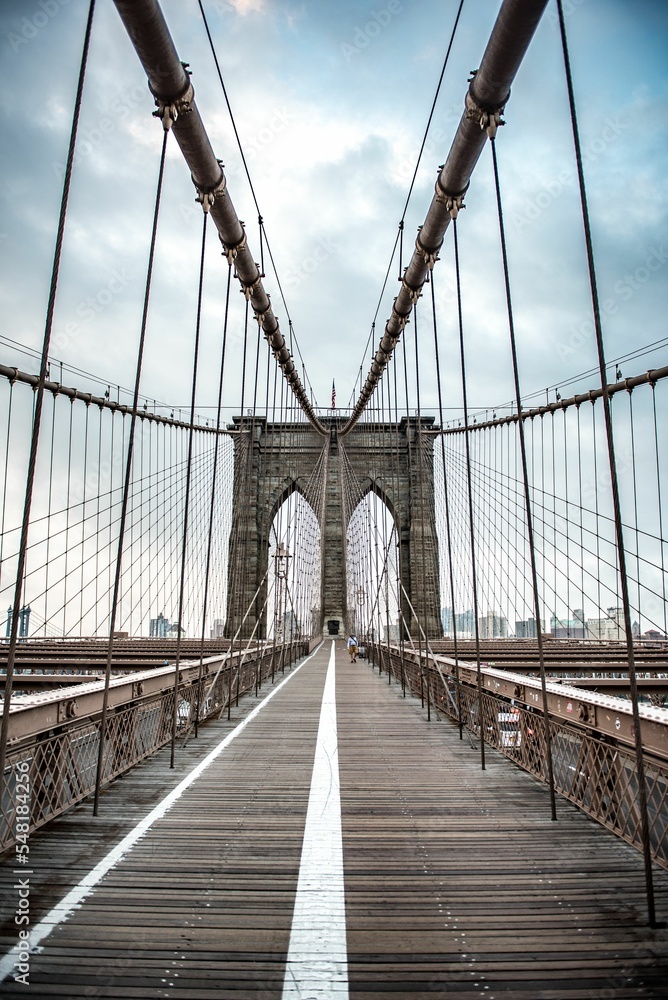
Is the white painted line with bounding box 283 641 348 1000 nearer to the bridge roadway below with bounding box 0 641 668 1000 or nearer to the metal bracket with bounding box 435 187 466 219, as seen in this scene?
the bridge roadway below with bounding box 0 641 668 1000

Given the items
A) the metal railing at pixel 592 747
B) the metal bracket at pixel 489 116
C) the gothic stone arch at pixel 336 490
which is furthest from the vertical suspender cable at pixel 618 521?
the gothic stone arch at pixel 336 490

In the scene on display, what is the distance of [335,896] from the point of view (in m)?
2.39

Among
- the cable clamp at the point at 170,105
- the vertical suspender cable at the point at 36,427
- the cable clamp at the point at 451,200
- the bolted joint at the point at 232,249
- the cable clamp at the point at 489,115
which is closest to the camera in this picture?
the vertical suspender cable at the point at 36,427

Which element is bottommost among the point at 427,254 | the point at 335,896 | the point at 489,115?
the point at 335,896

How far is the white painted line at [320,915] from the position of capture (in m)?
Result: 1.82

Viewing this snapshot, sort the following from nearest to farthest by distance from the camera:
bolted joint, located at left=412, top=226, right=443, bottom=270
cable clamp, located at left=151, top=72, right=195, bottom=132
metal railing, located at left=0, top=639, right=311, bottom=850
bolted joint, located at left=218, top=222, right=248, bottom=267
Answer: metal railing, located at left=0, top=639, right=311, bottom=850 < cable clamp, located at left=151, top=72, right=195, bottom=132 < bolted joint, located at left=218, top=222, right=248, bottom=267 < bolted joint, located at left=412, top=226, right=443, bottom=270

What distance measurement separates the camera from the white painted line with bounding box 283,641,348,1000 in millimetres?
1818

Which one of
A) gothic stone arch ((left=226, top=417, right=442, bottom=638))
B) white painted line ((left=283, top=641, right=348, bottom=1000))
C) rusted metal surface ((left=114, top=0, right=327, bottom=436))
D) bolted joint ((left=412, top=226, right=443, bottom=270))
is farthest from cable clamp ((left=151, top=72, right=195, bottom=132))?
gothic stone arch ((left=226, top=417, right=442, bottom=638))

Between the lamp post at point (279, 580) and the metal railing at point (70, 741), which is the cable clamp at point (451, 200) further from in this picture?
the lamp post at point (279, 580)

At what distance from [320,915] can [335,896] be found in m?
0.17

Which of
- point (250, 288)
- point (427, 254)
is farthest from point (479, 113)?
point (250, 288)

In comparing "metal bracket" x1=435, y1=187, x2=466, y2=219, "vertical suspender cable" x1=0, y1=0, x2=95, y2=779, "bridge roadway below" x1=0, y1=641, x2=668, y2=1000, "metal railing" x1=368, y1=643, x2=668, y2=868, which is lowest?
"bridge roadway below" x1=0, y1=641, x2=668, y2=1000

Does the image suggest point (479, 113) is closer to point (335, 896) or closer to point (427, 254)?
point (427, 254)

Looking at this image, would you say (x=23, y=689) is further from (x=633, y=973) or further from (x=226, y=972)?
(x=633, y=973)
